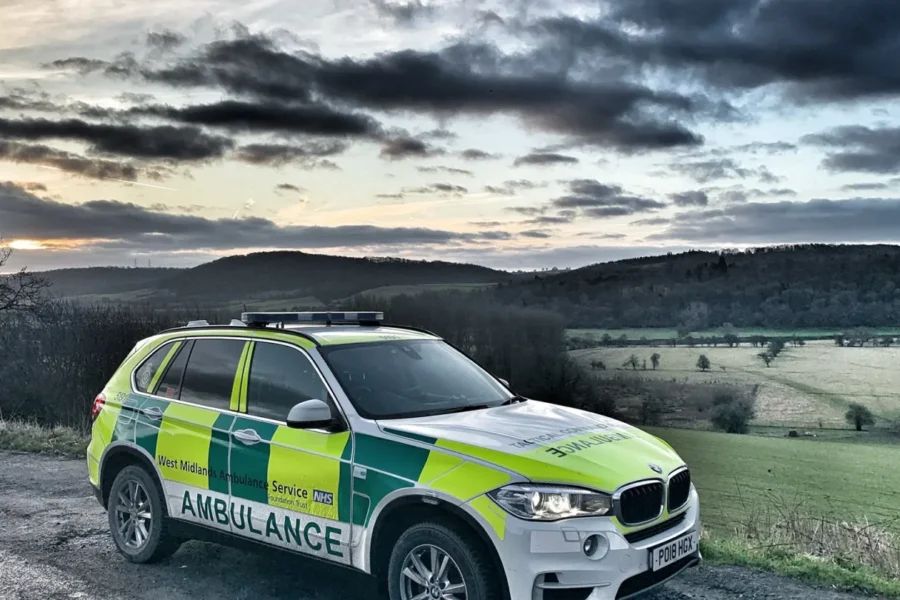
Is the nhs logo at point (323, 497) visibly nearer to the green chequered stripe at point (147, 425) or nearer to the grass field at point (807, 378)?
the green chequered stripe at point (147, 425)

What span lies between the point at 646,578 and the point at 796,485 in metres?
65.5

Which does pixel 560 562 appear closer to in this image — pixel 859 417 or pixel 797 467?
pixel 797 467

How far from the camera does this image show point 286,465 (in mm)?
5148

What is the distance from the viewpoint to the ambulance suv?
4.19 meters

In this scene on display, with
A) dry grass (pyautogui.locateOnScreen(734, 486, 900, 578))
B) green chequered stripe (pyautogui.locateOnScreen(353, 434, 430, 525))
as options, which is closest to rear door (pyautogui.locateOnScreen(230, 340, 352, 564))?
green chequered stripe (pyautogui.locateOnScreen(353, 434, 430, 525))

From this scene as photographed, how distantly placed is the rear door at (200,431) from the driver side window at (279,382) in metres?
0.18

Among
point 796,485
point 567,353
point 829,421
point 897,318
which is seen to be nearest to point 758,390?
point 829,421

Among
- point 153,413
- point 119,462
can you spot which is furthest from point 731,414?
point 153,413

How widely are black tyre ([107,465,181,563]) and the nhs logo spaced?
177 cm

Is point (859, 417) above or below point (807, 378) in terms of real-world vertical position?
below

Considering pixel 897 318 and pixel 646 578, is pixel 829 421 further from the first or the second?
pixel 646 578

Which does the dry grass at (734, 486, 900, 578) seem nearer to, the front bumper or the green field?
the front bumper

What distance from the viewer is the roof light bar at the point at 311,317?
6.14 meters

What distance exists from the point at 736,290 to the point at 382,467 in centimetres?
10026
